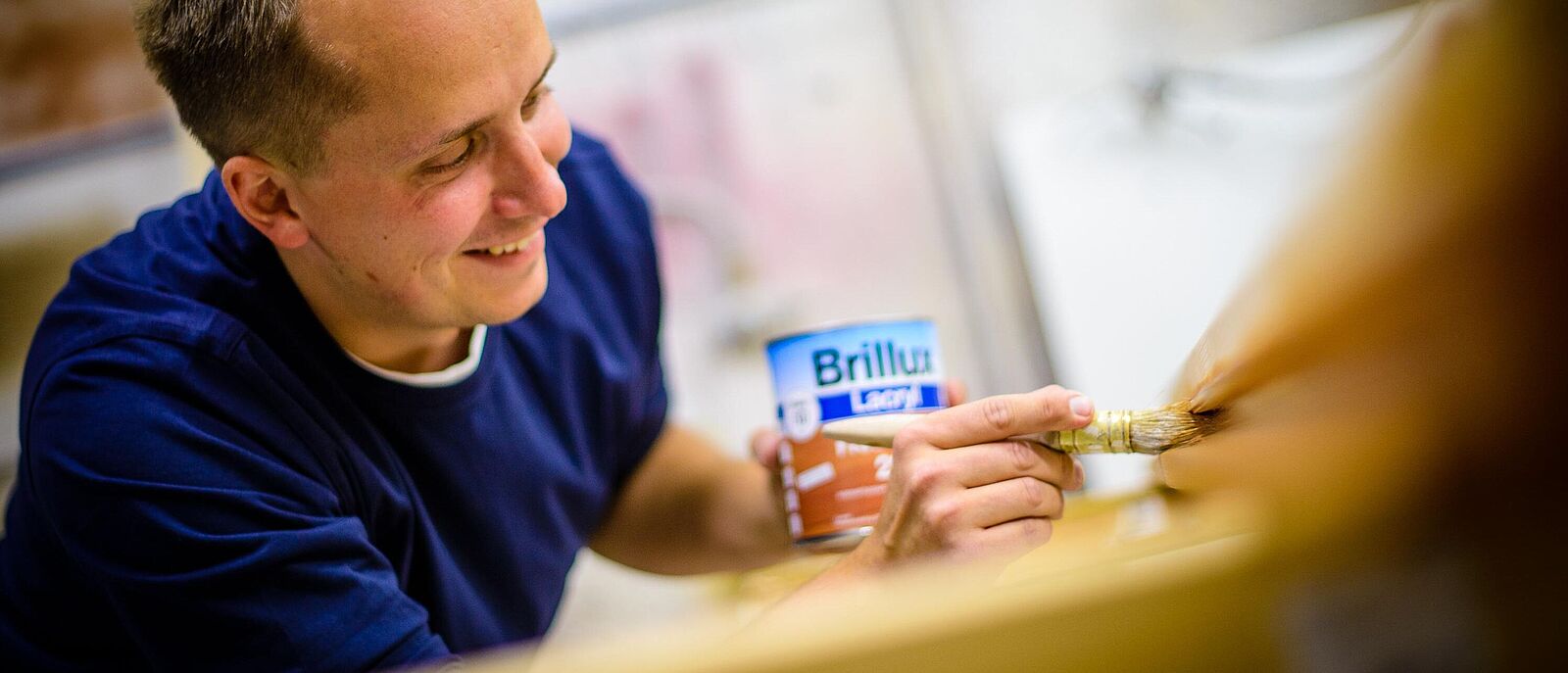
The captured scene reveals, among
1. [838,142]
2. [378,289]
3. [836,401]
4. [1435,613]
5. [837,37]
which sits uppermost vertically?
[837,37]

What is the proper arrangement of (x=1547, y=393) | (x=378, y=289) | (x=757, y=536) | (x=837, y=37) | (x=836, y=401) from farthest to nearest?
(x=837, y=37) → (x=757, y=536) → (x=378, y=289) → (x=836, y=401) → (x=1547, y=393)

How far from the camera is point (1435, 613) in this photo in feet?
0.79

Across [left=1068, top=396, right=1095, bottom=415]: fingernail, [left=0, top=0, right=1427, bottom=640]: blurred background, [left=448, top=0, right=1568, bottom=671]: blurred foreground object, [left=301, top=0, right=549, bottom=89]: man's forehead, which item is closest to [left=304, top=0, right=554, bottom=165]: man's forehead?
[left=301, top=0, right=549, bottom=89]: man's forehead

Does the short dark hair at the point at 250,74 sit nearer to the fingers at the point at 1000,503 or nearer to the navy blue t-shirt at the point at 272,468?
the navy blue t-shirt at the point at 272,468

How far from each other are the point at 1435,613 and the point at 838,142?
5.50 ft

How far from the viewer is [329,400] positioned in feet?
3.00

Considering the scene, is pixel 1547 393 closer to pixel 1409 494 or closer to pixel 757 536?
pixel 1409 494

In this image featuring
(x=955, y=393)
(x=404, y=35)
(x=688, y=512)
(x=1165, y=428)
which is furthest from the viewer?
(x=688, y=512)

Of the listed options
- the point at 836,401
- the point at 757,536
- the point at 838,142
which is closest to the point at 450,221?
the point at 836,401

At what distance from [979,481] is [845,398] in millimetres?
129

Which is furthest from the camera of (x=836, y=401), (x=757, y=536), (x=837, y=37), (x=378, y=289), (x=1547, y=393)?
(x=837, y=37)

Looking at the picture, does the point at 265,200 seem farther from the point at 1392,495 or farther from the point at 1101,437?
the point at 1392,495

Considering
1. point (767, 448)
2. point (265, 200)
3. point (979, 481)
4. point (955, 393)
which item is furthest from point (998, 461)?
point (265, 200)

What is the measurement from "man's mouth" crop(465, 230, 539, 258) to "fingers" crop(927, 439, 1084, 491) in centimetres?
41
